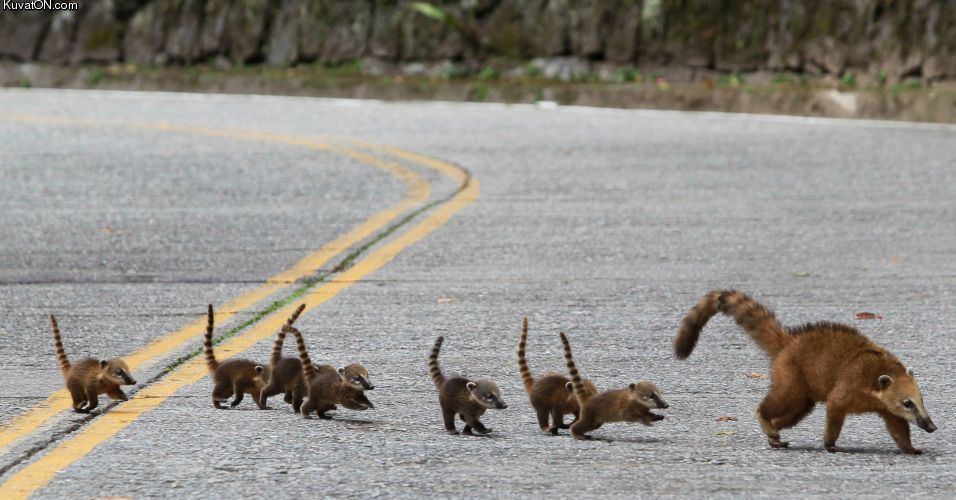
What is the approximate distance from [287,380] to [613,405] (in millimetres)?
1208

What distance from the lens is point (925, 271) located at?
1005cm

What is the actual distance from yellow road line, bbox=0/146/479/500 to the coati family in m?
0.17

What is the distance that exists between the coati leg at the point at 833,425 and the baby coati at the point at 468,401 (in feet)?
3.31

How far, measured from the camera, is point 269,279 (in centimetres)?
984

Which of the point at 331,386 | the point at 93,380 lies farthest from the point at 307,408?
the point at 93,380

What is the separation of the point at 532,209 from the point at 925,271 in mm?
3667

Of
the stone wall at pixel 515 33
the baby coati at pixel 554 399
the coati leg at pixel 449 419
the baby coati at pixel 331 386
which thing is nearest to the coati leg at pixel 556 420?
the baby coati at pixel 554 399

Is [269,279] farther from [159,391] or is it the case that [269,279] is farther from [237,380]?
[237,380]

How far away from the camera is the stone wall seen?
867 inches


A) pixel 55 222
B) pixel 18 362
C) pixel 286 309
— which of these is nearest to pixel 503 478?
pixel 18 362

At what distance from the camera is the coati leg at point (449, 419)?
599 cm

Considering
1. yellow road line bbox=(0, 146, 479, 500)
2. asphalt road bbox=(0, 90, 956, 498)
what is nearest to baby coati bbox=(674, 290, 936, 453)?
asphalt road bbox=(0, 90, 956, 498)

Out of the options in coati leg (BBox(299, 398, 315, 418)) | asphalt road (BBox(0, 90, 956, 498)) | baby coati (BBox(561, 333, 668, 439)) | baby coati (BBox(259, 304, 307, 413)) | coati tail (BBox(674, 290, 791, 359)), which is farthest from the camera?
baby coati (BBox(259, 304, 307, 413))

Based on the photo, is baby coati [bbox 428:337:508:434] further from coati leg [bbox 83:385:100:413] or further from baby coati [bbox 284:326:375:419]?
coati leg [bbox 83:385:100:413]
